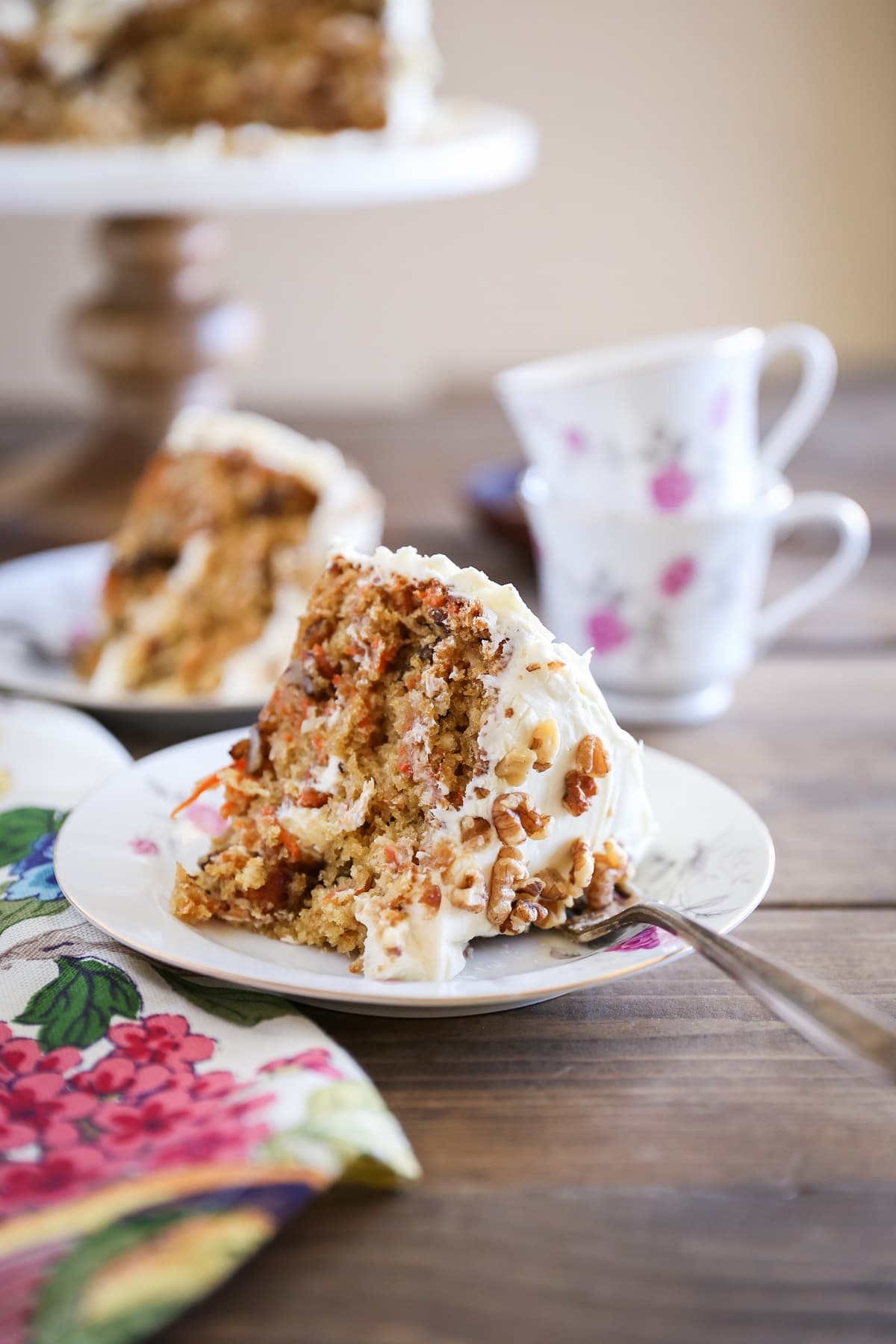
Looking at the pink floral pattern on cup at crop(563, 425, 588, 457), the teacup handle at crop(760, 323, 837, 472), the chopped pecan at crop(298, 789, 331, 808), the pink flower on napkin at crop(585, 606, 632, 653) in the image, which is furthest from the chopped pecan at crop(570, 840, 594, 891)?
the teacup handle at crop(760, 323, 837, 472)

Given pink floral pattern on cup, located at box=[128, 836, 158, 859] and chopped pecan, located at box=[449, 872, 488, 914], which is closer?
chopped pecan, located at box=[449, 872, 488, 914]

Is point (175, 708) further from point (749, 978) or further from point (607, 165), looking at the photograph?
point (607, 165)

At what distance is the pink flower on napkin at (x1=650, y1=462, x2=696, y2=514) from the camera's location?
1275 millimetres

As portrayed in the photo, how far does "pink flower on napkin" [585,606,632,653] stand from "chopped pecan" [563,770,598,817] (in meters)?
0.47

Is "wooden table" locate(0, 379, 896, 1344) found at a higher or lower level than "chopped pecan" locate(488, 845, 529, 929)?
lower

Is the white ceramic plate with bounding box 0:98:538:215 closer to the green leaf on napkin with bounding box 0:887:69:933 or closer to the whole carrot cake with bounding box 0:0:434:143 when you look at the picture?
the whole carrot cake with bounding box 0:0:434:143

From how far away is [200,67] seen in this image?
220 centimetres

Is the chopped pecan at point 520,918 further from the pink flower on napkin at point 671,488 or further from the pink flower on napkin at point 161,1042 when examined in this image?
the pink flower on napkin at point 671,488

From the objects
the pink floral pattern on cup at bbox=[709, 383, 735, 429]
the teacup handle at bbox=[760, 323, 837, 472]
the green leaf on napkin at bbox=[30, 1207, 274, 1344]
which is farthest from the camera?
the teacup handle at bbox=[760, 323, 837, 472]

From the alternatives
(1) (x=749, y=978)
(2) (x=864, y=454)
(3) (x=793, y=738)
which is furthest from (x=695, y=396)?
(2) (x=864, y=454)

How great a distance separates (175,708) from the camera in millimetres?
1158

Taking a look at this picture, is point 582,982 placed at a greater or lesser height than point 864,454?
greater

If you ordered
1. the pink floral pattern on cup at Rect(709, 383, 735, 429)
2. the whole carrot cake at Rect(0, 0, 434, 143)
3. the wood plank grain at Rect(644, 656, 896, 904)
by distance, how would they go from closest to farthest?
1. the wood plank grain at Rect(644, 656, 896, 904)
2. the pink floral pattern on cup at Rect(709, 383, 735, 429)
3. the whole carrot cake at Rect(0, 0, 434, 143)

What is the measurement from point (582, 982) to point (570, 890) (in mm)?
110
